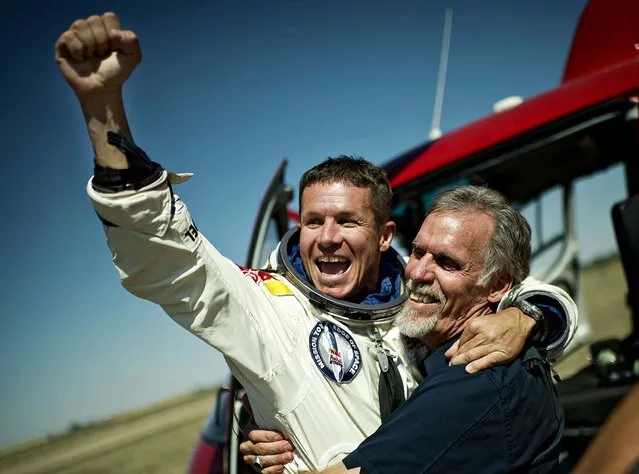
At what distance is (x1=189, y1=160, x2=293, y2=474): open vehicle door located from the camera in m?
2.61

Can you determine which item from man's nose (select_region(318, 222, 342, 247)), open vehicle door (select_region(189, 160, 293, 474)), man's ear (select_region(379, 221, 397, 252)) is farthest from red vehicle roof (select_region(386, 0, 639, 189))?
man's nose (select_region(318, 222, 342, 247))

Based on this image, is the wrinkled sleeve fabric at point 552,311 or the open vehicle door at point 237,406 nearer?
the wrinkled sleeve fabric at point 552,311

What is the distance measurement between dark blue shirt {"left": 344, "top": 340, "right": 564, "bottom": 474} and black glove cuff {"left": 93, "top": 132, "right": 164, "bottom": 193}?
91 cm

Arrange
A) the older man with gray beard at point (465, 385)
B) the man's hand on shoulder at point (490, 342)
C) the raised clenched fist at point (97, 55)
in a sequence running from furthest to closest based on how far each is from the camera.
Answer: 1. the man's hand on shoulder at point (490, 342)
2. the older man with gray beard at point (465, 385)
3. the raised clenched fist at point (97, 55)

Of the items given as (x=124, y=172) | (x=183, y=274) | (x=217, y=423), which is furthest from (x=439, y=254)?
(x=217, y=423)

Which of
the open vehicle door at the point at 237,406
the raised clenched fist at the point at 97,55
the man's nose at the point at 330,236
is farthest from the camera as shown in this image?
the open vehicle door at the point at 237,406

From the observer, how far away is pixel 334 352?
2.07m

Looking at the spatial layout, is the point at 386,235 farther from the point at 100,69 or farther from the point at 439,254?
the point at 100,69

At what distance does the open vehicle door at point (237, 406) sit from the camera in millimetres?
2611

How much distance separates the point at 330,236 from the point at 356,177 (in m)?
0.29

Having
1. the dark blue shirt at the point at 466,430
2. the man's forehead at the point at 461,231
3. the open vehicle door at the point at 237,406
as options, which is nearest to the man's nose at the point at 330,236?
the man's forehead at the point at 461,231

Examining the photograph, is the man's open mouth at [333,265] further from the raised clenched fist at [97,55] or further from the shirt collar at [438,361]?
the raised clenched fist at [97,55]

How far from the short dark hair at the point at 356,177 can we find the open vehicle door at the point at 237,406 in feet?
1.67

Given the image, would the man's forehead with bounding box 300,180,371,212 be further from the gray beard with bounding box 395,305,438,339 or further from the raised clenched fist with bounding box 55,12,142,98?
the raised clenched fist with bounding box 55,12,142,98
